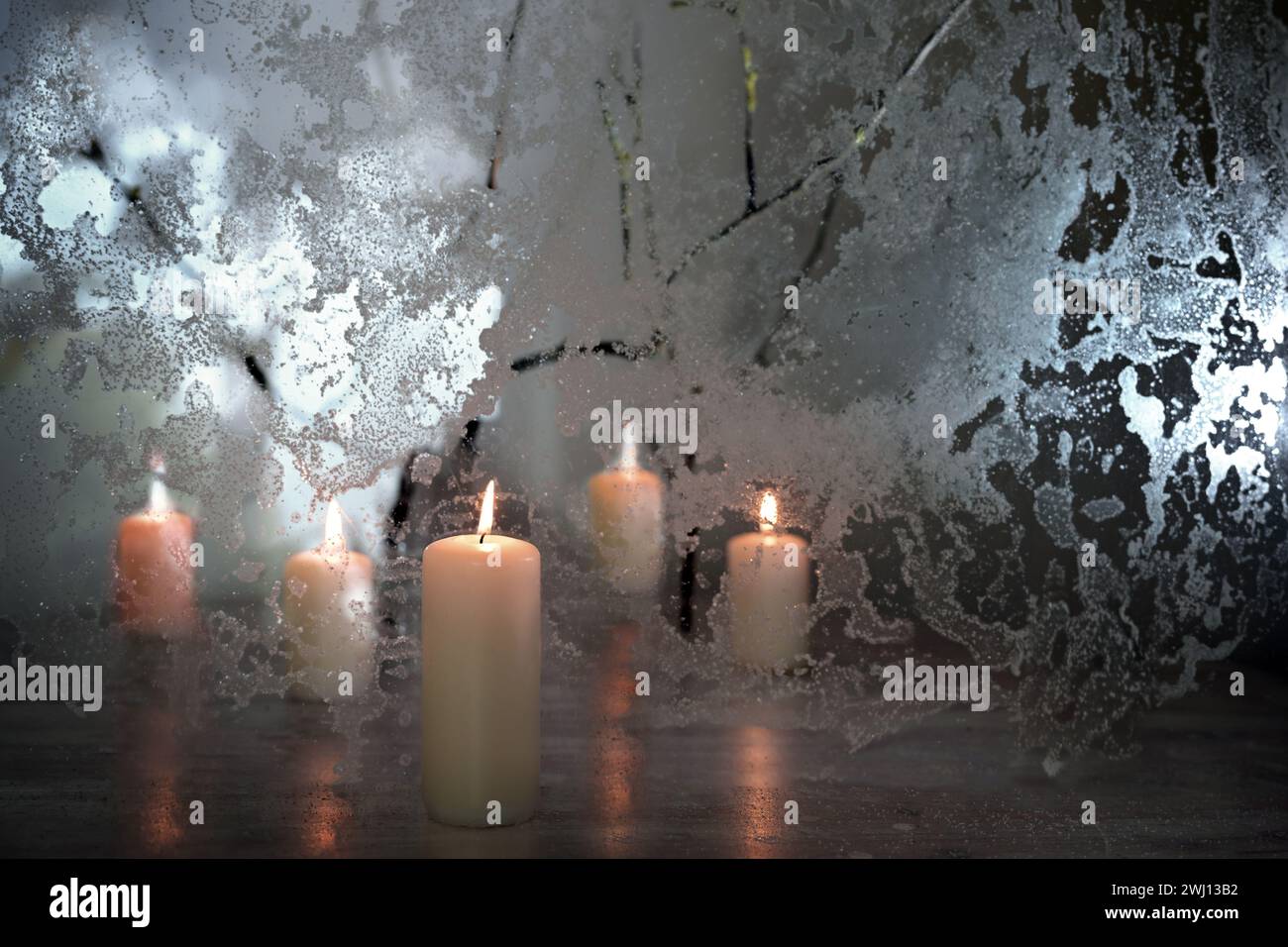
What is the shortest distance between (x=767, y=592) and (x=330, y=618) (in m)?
0.27

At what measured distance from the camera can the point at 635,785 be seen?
0.72m

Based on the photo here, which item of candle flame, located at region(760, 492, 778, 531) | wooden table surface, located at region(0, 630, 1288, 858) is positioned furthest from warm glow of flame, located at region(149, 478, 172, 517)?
candle flame, located at region(760, 492, 778, 531)

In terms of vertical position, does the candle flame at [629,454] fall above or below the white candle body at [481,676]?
above

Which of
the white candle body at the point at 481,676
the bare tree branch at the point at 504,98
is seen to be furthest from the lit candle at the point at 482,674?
the bare tree branch at the point at 504,98

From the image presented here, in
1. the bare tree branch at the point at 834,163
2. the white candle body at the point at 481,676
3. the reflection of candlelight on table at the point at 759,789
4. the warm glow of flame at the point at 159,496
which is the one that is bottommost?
the reflection of candlelight on table at the point at 759,789

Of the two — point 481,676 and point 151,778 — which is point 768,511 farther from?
point 151,778

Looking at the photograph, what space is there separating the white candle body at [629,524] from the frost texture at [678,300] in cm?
1

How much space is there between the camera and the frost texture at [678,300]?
760 millimetres

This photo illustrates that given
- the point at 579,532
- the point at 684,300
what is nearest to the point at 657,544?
the point at 579,532

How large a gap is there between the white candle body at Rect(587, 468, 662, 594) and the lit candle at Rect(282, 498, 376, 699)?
5.8 inches

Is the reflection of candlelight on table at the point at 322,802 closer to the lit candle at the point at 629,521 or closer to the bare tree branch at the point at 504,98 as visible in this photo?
the lit candle at the point at 629,521

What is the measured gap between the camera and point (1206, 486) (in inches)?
31.7

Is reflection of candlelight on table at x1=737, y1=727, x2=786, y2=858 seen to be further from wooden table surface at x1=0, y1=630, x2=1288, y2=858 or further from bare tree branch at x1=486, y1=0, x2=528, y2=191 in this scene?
bare tree branch at x1=486, y1=0, x2=528, y2=191

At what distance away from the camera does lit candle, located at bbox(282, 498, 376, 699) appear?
767 millimetres
